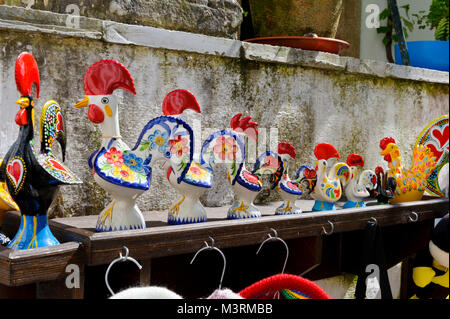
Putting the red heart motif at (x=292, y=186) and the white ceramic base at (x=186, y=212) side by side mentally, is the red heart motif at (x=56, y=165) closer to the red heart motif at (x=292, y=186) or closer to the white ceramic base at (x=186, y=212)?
the white ceramic base at (x=186, y=212)

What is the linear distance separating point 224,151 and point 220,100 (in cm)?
45

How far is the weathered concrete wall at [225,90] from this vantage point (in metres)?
1.36

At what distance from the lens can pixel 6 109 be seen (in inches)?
51.0

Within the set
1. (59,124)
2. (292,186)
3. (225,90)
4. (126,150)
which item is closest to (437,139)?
(292,186)

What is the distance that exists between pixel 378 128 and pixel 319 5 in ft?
1.95

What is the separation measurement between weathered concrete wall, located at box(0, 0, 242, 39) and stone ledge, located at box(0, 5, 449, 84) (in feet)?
0.29

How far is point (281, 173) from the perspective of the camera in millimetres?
1429

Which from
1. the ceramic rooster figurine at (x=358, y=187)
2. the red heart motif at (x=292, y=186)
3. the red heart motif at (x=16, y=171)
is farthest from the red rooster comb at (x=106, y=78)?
the ceramic rooster figurine at (x=358, y=187)

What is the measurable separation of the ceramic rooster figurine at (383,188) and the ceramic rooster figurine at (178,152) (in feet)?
2.38

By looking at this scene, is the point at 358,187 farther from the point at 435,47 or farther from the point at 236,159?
the point at 435,47

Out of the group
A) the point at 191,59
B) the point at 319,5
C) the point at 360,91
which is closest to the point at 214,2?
the point at 191,59

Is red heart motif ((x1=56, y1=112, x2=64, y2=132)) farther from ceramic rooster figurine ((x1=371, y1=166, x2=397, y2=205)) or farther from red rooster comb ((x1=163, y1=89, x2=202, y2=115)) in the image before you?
ceramic rooster figurine ((x1=371, y1=166, x2=397, y2=205))

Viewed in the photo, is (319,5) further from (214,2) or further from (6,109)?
(6,109)
